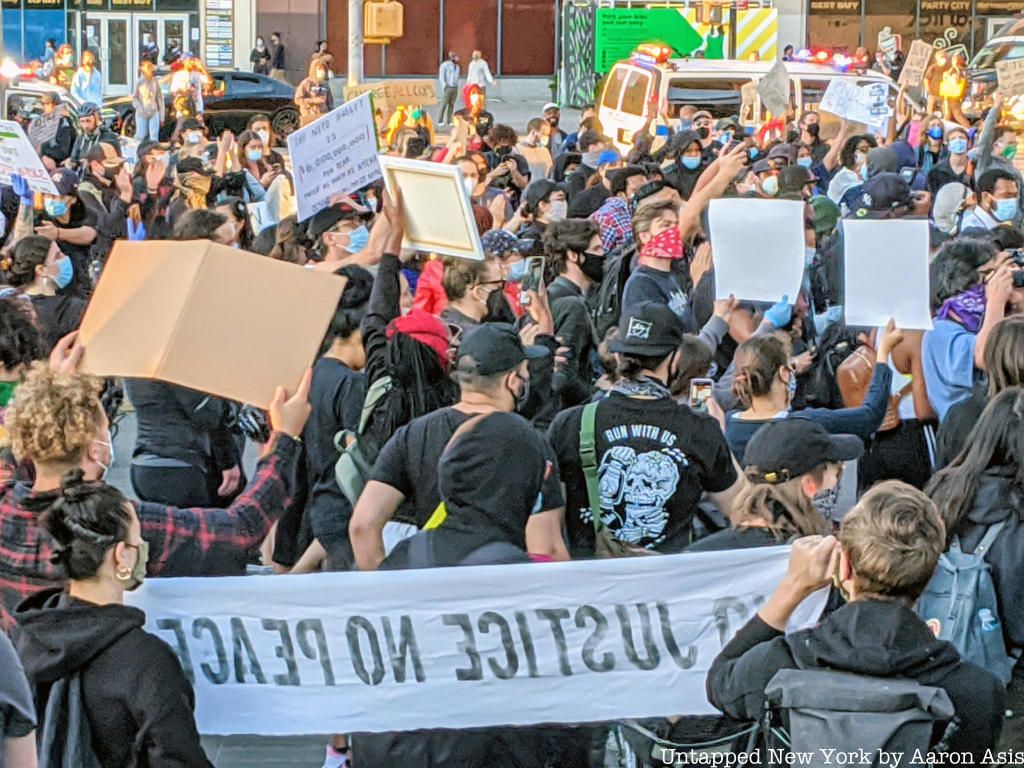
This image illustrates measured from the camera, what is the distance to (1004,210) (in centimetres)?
1119

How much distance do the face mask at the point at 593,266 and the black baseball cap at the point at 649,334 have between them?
327 cm

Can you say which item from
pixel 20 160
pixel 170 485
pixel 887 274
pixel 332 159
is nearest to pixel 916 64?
pixel 20 160

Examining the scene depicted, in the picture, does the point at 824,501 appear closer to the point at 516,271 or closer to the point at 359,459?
the point at 359,459

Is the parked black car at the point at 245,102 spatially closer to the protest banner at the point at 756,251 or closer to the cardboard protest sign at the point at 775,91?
the cardboard protest sign at the point at 775,91

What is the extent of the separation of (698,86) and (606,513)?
21943 mm

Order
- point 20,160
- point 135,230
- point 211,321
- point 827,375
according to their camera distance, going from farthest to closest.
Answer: point 135,230 < point 20,160 < point 827,375 < point 211,321

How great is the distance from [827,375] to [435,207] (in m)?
1.81

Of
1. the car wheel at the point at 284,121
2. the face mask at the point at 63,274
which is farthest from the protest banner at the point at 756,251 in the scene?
the car wheel at the point at 284,121

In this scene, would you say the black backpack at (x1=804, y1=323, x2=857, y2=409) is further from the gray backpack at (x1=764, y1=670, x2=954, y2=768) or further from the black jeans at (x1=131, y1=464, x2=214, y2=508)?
the gray backpack at (x1=764, y1=670, x2=954, y2=768)

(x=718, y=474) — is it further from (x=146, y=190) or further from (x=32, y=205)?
(x=146, y=190)

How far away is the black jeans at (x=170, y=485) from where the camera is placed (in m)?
6.46

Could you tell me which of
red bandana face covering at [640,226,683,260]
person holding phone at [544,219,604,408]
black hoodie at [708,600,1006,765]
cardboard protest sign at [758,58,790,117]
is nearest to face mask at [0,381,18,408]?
person holding phone at [544,219,604,408]

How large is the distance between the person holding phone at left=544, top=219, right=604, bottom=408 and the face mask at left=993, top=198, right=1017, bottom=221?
10.8 feet

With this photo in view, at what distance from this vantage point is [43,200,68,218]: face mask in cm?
1216
